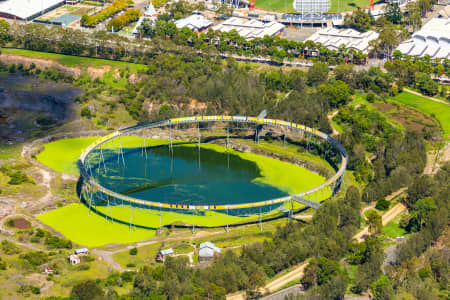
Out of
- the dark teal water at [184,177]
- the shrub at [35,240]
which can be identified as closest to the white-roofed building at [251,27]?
the dark teal water at [184,177]

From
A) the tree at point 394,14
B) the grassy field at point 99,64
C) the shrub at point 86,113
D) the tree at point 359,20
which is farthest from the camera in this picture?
the tree at point 394,14

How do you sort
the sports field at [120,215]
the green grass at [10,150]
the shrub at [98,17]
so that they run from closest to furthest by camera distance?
the sports field at [120,215], the green grass at [10,150], the shrub at [98,17]

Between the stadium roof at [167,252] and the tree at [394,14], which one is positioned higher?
the tree at [394,14]

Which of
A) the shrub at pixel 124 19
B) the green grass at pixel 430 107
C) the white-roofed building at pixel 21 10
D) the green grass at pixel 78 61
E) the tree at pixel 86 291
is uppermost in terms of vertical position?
the white-roofed building at pixel 21 10

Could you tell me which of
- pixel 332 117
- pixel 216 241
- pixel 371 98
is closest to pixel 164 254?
pixel 216 241

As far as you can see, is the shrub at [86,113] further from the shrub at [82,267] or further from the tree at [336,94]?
the shrub at [82,267]

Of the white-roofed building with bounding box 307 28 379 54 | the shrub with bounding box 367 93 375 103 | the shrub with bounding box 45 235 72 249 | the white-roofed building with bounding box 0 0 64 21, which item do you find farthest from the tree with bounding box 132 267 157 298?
the white-roofed building with bounding box 0 0 64 21

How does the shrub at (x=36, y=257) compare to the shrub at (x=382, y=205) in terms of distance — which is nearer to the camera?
the shrub at (x=36, y=257)
